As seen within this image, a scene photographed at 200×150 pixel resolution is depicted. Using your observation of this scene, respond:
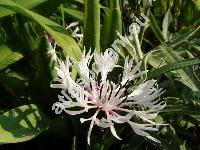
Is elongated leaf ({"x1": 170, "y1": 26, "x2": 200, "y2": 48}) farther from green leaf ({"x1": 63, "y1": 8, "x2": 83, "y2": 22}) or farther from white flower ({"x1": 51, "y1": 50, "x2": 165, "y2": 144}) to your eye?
→ green leaf ({"x1": 63, "y1": 8, "x2": 83, "y2": 22})

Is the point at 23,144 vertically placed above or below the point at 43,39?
below

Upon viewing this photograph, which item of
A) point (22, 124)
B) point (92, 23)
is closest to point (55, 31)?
point (92, 23)

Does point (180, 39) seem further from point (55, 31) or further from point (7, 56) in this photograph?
point (7, 56)

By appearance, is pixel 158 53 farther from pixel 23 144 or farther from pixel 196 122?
pixel 23 144

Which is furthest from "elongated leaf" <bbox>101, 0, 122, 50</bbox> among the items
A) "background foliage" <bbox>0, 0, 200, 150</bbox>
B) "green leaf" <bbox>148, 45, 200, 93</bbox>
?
"green leaf" <bbox>148, 45, 200, 93</bbox>

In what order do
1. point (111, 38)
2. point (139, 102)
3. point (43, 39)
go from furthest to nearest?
point (111, 38) < point (43, 39) < point (139, 102)

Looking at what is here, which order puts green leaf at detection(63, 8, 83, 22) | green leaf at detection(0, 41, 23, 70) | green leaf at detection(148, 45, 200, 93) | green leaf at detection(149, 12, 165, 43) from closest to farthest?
Result: green leaf at detection(148, 45, 200, 93) < green leaf at detection(0, 41, 23, 70) < green leaf at detection(149, 12, 165, 43) < green leaf at detection(63, 8, 83, 22)

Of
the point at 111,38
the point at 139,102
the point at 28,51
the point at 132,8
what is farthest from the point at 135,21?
the point at 139,102
